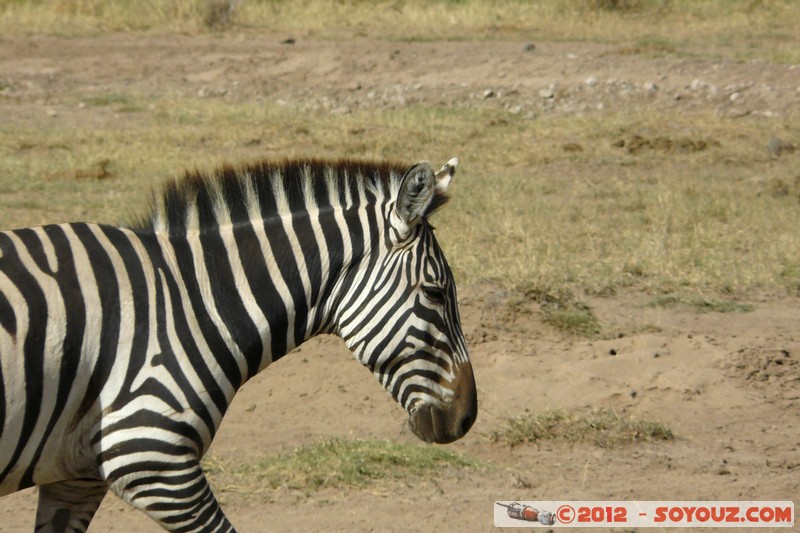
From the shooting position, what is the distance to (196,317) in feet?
10.5

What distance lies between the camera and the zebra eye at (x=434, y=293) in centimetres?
337

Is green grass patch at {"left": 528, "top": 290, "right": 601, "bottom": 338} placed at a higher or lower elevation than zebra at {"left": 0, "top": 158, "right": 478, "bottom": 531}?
lower

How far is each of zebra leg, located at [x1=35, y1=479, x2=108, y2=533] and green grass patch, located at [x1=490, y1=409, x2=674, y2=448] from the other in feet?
8.15

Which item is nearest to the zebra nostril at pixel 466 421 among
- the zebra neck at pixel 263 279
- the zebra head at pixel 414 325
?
the zebra head at pixel 414 325

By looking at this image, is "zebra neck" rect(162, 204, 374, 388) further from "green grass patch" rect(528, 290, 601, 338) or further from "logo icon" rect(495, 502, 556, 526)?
"green grass patch" rect(528, 290, 601, 338)

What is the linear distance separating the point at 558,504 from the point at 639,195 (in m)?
5.24

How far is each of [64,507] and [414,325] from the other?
1194mm

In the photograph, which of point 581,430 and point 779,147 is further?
point 779,147

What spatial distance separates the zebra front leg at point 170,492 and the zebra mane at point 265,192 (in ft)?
2.38

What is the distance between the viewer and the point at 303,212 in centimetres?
345

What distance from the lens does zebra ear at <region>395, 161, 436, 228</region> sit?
3246 millimetres

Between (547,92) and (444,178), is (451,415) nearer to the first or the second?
(444,178)

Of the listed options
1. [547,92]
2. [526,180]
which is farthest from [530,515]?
[547,92]

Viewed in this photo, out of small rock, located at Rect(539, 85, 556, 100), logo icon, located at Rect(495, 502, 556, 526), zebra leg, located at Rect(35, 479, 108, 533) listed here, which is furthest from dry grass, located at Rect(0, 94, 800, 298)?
zebra leg, located at Rect(35, 479, 108, 533)
